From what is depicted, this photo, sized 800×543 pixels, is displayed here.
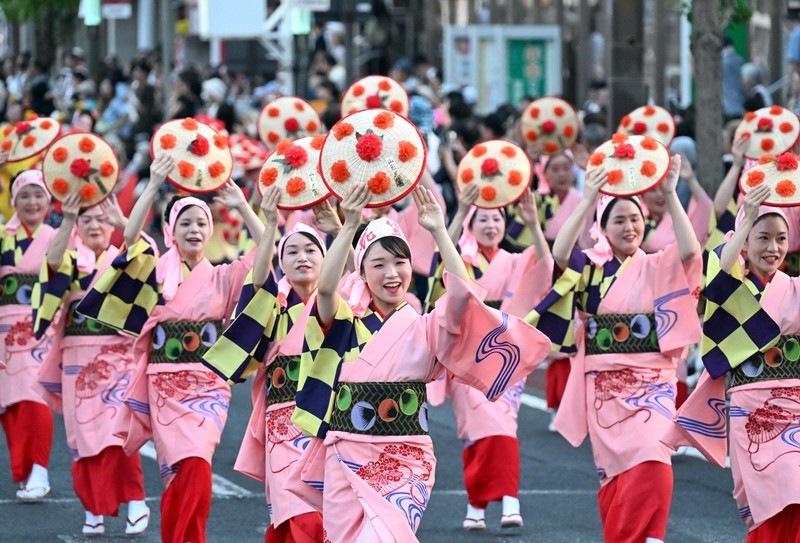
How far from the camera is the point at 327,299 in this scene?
6.25 meters

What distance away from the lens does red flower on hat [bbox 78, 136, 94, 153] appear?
29.8 feet

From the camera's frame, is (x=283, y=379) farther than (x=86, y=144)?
No

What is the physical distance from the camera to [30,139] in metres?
10.2

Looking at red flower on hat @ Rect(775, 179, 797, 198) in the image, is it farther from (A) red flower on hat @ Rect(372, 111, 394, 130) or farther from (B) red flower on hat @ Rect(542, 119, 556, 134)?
(B) red flower on hat @ Rect(542, 119, 556, 134)

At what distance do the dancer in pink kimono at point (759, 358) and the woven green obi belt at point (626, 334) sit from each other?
0.69 meters

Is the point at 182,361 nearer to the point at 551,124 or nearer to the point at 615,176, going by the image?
the point at 615,176

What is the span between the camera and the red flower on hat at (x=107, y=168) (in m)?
9.00

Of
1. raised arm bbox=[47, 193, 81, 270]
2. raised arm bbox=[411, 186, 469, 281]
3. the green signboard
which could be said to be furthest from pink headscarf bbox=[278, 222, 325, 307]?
the green signboard

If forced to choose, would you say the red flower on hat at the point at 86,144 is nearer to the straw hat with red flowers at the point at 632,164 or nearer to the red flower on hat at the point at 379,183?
the straw hat with red flowers at the point at 632,164

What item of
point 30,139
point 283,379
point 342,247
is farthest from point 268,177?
point 30,139

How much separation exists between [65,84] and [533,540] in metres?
17.4

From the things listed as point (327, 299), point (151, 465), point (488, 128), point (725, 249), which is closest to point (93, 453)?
point (151, 465)

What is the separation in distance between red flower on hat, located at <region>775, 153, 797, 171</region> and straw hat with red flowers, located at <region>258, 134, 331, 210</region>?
1.93 m

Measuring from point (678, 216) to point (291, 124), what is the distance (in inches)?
207
